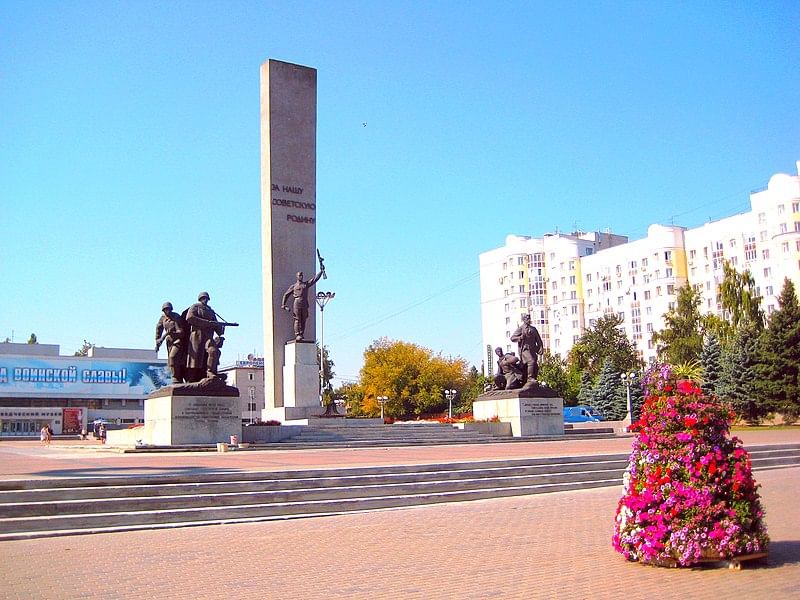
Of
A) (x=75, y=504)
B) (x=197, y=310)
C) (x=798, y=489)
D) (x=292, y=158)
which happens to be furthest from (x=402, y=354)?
(x=75, y=504)

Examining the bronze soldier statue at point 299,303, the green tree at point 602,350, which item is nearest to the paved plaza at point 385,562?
the bronze soldier statue at point 299,303

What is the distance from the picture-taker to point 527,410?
27.6 m

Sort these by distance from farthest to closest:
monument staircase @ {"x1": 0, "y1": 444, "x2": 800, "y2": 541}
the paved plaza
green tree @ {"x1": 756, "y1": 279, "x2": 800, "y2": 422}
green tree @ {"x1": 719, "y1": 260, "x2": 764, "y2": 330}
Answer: green tree @ {"x1": 719, "y1": 260, "x2": 764, "y2": 330} → green tree @ {"x1": 756, "y1": 279, "x2": 800, "y2": 422} → monument staircase @ {"x1": 0, "y1": 444, "x2": 800, "y2": 541} → the paved plaza

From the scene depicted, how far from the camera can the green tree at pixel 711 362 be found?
45.8 meters

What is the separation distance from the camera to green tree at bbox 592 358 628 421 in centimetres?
4669

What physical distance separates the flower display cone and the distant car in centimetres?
4111

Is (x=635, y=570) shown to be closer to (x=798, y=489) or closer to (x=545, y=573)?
(x=545, y=573)

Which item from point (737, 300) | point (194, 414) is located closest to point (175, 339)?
point (194, 414)

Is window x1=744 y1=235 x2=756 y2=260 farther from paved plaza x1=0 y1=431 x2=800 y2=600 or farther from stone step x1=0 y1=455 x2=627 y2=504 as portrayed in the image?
paved plaza x1=0 y1=431 x2=800 y2=600

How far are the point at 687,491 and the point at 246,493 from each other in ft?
21.5

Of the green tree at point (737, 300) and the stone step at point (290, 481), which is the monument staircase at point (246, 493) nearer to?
the stone step at point (290, 481)

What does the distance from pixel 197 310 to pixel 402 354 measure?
38337 mm

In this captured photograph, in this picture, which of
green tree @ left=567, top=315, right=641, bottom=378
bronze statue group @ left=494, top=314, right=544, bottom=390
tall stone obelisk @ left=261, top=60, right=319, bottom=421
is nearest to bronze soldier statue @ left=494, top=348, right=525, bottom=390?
bronze statue group @ left=494, top=314, right=544, bottom=390

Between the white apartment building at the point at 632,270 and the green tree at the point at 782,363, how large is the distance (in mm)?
22061
